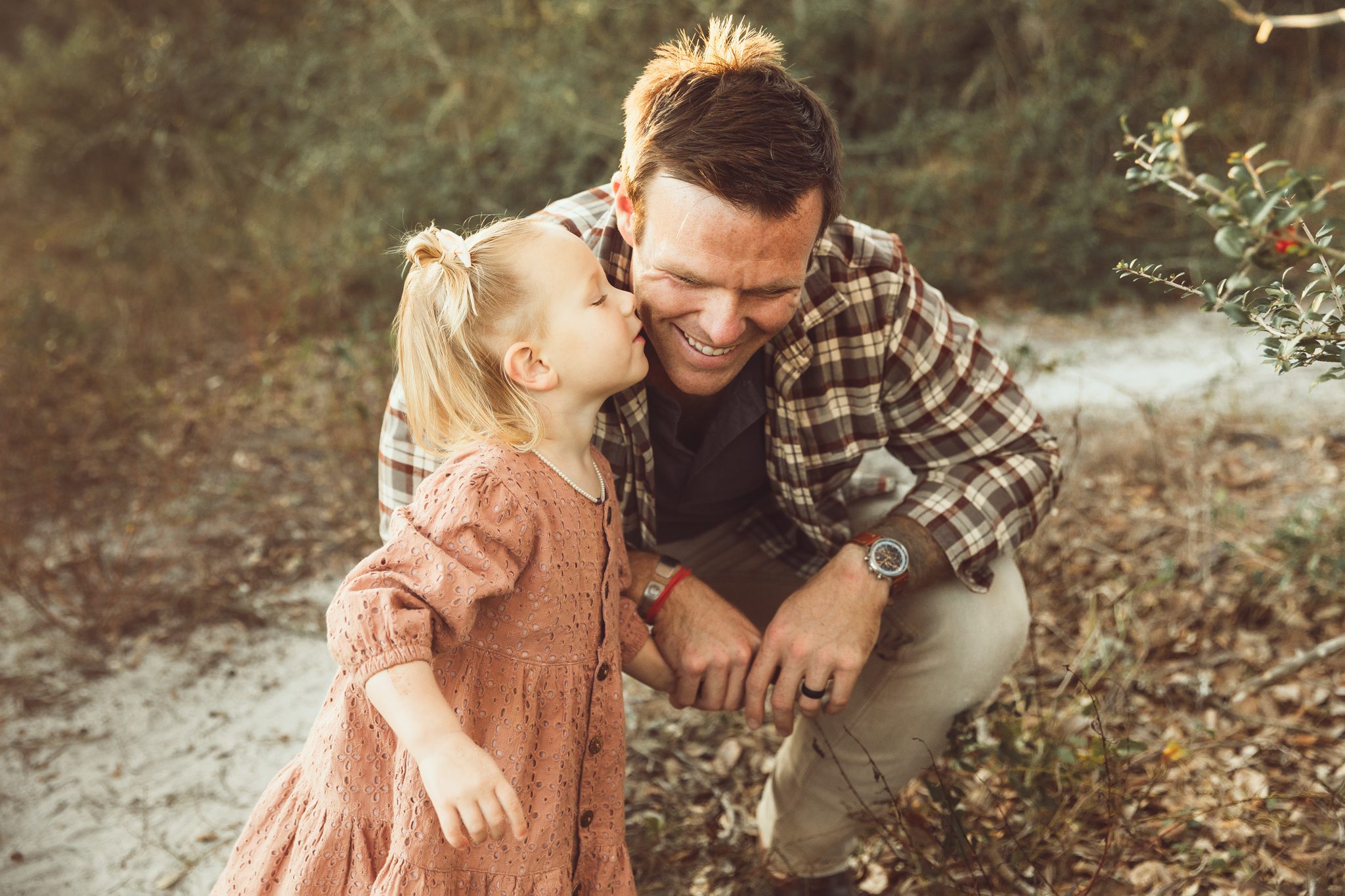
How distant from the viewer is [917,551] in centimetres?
234

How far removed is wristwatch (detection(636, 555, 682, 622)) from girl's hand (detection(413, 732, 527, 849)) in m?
0.77

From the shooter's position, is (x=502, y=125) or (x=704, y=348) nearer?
(x=704, y=348)

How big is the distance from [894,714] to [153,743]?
225 cm

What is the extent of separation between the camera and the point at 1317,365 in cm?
465

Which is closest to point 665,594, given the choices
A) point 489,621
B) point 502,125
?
point 489,621

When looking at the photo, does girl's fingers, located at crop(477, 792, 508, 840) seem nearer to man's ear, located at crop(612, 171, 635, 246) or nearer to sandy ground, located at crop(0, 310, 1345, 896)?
man's ear, located at crop(612, 171, 635, 246)

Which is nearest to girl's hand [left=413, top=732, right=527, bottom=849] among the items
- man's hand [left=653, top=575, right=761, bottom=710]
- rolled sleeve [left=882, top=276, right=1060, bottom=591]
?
man's hand [left=653, top=575, right=761, bottom=710]

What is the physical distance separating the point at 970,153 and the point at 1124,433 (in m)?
2.60

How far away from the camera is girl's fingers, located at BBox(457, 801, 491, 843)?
151 cm

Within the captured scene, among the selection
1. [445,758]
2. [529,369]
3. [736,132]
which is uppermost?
[736,132]

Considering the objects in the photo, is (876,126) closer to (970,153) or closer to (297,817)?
(970,153)

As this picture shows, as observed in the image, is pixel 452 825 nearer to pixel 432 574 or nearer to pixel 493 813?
pixel 493 813

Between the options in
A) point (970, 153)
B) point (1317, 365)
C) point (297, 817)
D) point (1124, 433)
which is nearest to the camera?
point (297, 817)

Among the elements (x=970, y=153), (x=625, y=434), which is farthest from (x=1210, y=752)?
(x=970, y=153)
